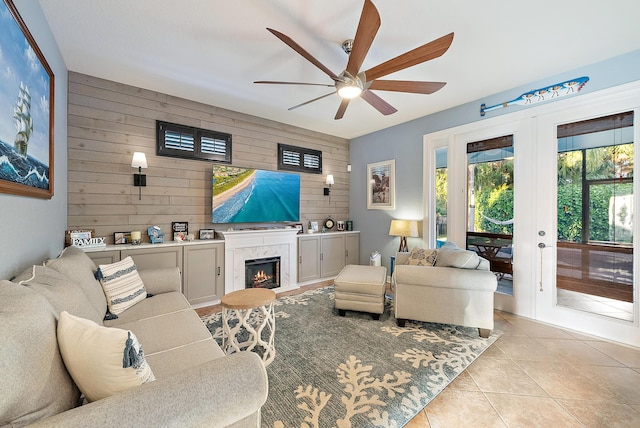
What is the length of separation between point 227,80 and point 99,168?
1787 millimetres

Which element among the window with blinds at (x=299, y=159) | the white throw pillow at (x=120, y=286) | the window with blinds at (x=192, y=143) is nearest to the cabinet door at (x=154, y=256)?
the white throw pillow at (x=120, y=286)

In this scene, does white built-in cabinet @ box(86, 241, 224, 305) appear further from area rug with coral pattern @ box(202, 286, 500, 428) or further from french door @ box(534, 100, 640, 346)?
french door @ box(534, 100, 640, 346)

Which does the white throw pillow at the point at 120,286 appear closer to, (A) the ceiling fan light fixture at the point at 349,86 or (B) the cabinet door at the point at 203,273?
(B) the cabinet door at the point at 203,273

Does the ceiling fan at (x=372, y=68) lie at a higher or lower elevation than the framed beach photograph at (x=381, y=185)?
higher

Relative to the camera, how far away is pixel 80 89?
2.80 metres

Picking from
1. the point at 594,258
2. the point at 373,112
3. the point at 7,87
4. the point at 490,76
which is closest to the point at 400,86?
the point at 490,76

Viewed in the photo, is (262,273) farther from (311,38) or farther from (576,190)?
(576,190)

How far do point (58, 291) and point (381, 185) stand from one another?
4.31 m

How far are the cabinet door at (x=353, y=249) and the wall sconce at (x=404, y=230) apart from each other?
102cm

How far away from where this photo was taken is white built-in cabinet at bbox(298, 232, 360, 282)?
4.32 metres

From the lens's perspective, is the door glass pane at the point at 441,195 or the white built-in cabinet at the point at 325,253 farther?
the white built-in cabinet at the point at 325,253

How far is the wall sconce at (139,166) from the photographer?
295 centimetres

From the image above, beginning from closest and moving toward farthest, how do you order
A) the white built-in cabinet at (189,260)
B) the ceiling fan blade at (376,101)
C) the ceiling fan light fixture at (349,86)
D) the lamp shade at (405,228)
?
the ceiling fan light fixture at (349,86) < the ceiling fan blade at (376,101) < the white built-in cabinet at (189,260) < the lamp shade at (405,228)

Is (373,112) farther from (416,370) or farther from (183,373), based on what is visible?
(183,373)
